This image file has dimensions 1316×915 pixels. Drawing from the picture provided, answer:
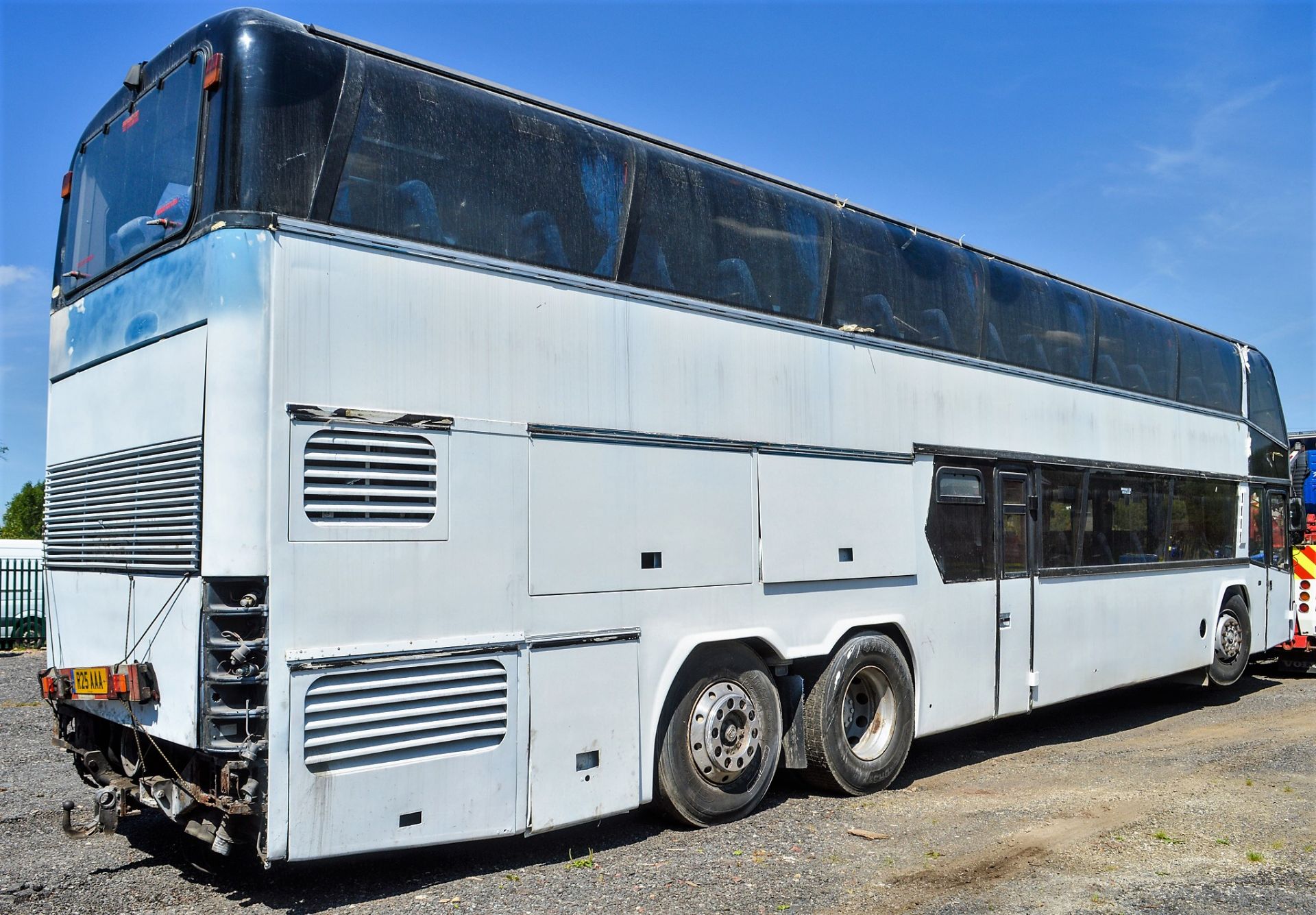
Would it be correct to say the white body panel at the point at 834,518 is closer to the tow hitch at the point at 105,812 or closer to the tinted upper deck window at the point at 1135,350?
the tinted upper deck window at the point at 1135,350

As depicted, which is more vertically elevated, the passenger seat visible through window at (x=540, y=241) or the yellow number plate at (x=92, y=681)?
the passenger seat visible through window at (x=540, y=241)

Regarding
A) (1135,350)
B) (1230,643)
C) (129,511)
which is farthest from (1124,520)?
(129,511)

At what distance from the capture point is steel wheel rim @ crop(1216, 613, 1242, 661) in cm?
1245

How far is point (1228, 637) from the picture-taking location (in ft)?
41.5

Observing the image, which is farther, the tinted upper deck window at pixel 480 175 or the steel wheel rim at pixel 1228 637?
the steel wheel rim at pixel 1228 637

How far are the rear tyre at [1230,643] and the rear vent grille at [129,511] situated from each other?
11.2 metres

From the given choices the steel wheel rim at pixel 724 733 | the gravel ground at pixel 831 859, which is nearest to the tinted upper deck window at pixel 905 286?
the steel wheel rim at pixel 724 733

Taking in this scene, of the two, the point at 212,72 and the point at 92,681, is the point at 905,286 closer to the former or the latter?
the point at 212,72

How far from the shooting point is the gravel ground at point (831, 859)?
5352 millimetres

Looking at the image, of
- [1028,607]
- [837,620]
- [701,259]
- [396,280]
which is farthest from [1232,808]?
[396,280]

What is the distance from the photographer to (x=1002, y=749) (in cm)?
976

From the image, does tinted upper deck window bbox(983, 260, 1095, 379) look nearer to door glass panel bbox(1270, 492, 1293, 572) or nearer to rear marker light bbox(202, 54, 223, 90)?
door glass panel bbox(1270, 492, 1293, 572)

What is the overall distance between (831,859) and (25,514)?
283 feet

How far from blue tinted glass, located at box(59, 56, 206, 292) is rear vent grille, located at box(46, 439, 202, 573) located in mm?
1114
